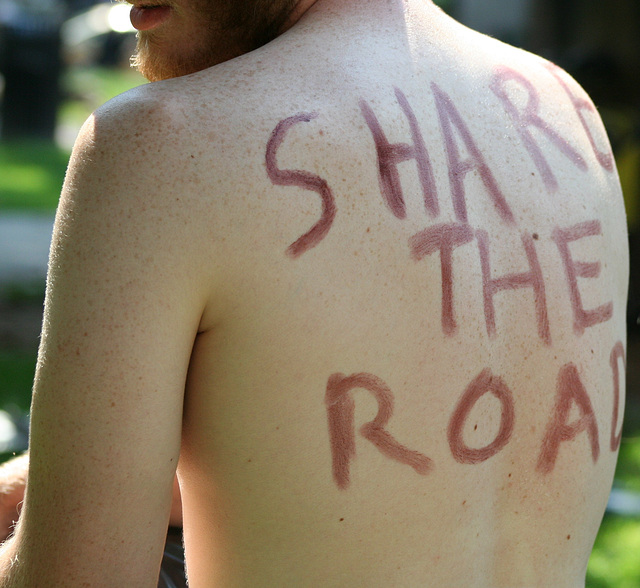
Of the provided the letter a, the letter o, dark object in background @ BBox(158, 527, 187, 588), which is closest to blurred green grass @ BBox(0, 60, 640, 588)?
dark object in background @ BBox(158, 527, 187, 588)

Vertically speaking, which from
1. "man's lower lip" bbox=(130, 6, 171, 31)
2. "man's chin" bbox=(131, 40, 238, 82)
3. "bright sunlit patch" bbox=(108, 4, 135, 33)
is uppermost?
"bright sunlit patch" bbox=(108, 4, 135, 33)

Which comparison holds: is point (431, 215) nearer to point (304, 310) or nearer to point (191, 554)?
point (304, 310)

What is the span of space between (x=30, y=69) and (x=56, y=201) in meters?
4.11

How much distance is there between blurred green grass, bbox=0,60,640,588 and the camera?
374 cm

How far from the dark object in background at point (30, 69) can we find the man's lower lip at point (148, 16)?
39.3 feet

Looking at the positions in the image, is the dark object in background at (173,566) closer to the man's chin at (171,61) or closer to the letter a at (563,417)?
the letter a at (563,417)

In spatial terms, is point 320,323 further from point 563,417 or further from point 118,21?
point 118,21

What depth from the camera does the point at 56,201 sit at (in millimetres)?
9680

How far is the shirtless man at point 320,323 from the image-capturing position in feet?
3.99

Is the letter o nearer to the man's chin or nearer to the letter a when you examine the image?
the letter a

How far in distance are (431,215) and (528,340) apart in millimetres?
277

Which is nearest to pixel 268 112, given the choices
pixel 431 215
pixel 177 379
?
pixel 431 215

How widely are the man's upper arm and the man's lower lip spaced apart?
39 centimetres

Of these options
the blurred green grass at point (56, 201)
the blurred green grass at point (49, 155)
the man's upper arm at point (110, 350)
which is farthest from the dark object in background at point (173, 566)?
the blurred green grass at point (49, 155)
